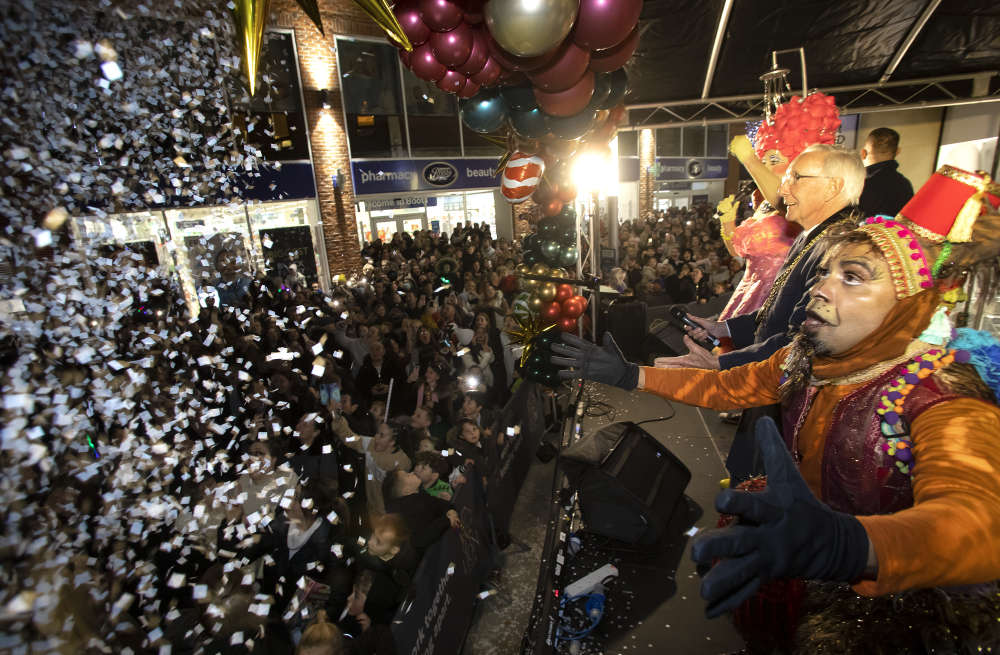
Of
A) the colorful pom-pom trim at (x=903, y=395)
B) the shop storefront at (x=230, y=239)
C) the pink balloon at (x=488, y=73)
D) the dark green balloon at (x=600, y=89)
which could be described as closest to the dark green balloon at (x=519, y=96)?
the pink balloon at (x=488, y=73)

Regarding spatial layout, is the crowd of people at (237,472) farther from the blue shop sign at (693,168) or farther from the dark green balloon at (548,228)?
the blue shop sign at (693,168)

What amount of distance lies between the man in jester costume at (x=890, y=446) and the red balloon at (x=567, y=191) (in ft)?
12.9

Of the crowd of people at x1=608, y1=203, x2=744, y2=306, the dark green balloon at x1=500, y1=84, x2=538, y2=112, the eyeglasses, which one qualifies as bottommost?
the crowd of people at x1=608, y1=203, x2=744, y2=306

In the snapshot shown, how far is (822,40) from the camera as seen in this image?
5.46 m

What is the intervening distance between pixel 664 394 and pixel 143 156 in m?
6.84

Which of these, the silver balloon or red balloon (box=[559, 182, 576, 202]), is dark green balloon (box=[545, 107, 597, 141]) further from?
the silver balloon

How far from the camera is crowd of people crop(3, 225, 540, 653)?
2225 millimetres

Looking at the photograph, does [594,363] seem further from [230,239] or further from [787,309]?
[230,239]

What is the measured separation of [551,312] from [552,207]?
1172mm

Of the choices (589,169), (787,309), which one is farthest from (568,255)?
(787,309)

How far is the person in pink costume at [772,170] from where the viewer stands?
2.93 metres

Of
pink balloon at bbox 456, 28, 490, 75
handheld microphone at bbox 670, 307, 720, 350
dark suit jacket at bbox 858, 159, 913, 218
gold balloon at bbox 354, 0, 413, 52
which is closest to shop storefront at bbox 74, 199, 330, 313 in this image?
pink balloon at bbox 456, 28, 490, 75

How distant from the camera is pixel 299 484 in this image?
3.73 meters

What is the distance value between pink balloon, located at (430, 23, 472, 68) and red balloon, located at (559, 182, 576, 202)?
2.42 metres
